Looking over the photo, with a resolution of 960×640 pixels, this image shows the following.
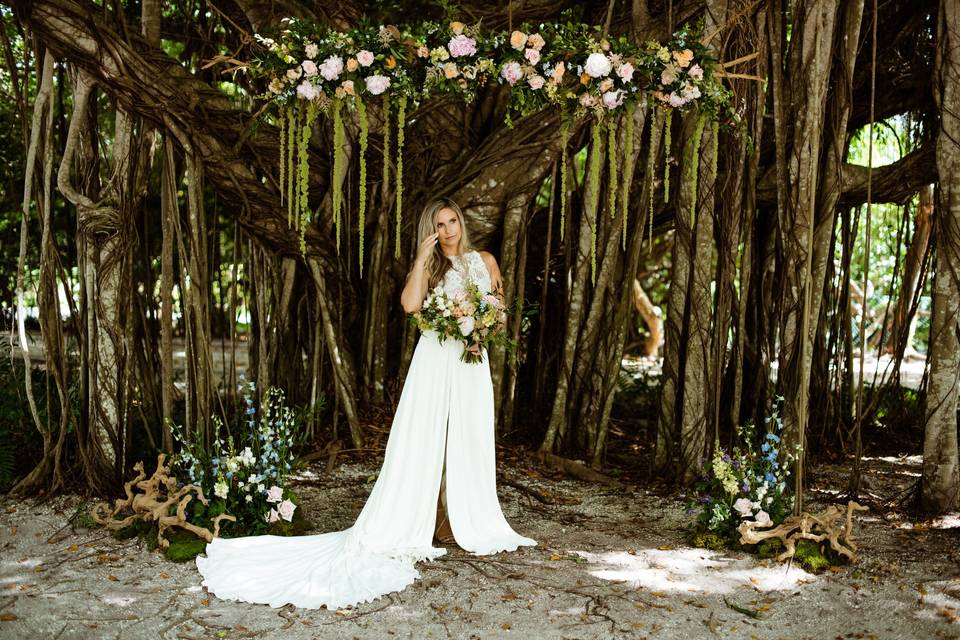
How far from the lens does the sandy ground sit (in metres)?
2.89

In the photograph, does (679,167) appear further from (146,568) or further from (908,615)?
(146,568)

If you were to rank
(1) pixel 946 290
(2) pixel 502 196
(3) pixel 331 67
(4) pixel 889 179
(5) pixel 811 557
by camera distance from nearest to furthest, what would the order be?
1. (3) pixel 331 67
2. (5) pixel 811 557
3. (1) pixel 946 290
4. (4) pixel 889 179
5. (2) pixel 502 196

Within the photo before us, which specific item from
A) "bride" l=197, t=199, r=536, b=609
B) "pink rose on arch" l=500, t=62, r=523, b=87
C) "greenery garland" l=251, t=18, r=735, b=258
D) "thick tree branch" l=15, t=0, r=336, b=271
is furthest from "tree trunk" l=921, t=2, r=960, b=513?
"thick tree branch" l=15, t=0, r=336, b=271

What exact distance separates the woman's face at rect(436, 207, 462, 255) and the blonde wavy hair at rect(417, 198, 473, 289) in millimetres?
14

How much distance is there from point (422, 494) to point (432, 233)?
3.72ft

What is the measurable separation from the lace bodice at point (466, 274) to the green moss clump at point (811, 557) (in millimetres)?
1696

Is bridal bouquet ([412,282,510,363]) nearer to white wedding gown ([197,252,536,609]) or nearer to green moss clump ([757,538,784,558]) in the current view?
white wedding gown ([197,252,536,609])

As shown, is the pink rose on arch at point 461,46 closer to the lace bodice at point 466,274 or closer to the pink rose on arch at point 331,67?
the pink rose on arch at point 331,67

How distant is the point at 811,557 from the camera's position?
11.3 feet

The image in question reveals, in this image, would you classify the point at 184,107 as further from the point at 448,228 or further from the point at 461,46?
the point at 461,46

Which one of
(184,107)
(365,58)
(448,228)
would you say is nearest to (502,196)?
(448,228)

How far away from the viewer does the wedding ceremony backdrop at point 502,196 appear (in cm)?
354

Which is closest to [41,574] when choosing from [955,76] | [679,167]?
[679,167]

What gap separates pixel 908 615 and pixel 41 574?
127 inches
